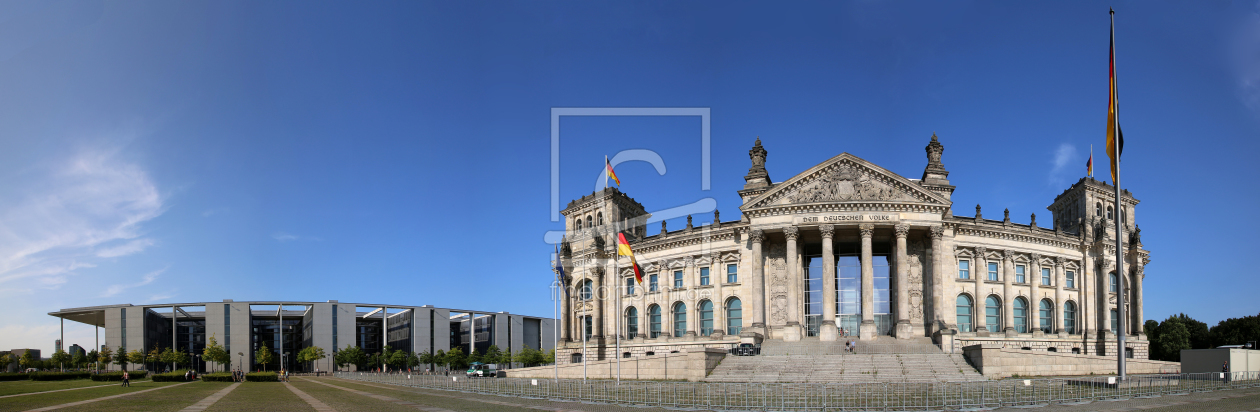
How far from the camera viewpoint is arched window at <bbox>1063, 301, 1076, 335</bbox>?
235 feet

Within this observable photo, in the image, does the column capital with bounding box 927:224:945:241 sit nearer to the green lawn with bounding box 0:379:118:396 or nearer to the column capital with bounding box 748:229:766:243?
the column capital with bounding box 748:229:766:243

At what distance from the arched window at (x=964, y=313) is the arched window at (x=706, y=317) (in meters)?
22.7

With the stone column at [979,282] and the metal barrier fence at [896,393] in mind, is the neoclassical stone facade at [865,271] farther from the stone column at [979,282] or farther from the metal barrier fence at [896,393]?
the metal barrier fence at [896,393]

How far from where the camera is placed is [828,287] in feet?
212

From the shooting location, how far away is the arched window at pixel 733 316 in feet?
238

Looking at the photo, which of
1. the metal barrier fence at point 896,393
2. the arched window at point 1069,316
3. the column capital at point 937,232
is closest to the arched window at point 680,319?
the column capital at point 937,232

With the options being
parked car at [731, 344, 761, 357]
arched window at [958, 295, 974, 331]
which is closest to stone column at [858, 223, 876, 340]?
parked car at [731, 344, 761, 357]

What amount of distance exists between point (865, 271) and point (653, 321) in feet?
81.3

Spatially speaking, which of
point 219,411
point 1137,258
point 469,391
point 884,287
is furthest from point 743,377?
point 1137,258

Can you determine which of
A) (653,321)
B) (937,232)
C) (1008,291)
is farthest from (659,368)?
(1008,291)

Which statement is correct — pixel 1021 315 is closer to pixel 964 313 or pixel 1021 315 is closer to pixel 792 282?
pixel 964 313

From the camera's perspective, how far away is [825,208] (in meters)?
63.6

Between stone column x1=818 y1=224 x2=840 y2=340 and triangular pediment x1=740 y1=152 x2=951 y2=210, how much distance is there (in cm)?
286

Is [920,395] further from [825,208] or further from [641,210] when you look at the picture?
[641,210]
